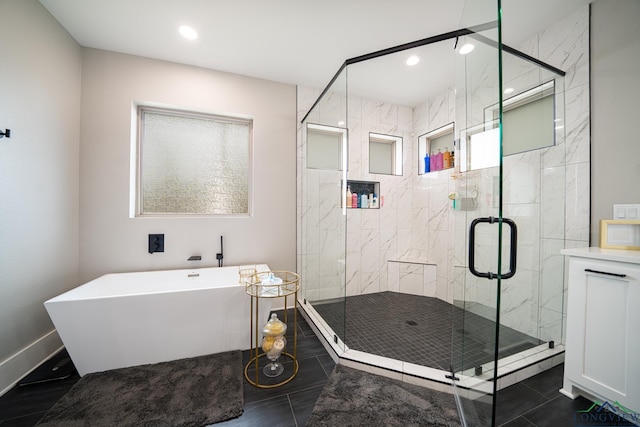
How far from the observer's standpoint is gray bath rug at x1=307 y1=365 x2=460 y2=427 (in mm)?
1279

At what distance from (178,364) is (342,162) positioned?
85.7 inches

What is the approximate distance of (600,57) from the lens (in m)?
1.67

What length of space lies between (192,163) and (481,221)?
289cm

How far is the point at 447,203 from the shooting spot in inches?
120

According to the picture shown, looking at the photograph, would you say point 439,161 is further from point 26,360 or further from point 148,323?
point 26,360

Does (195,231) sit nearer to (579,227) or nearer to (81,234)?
(81,234)

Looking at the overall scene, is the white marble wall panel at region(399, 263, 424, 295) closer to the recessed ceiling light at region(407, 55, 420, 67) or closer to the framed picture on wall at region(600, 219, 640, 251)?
the framed picture on wall at region(600, 219, 640, 251)

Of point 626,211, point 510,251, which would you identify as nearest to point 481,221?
point 510,251

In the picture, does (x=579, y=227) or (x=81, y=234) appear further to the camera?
(x=81, y=234)

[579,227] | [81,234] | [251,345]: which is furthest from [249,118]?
[579,227]

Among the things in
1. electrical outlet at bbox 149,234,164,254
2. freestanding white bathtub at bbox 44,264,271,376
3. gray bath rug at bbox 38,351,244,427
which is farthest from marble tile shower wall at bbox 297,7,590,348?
electrical outlet at bbox 149,234,164,254

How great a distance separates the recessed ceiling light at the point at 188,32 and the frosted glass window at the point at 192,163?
0.79m

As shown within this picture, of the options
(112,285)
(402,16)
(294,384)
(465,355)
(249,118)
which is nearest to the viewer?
(465,355)

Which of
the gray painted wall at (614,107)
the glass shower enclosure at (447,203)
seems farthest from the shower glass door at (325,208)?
→ the gray painted wall at (614,107)
